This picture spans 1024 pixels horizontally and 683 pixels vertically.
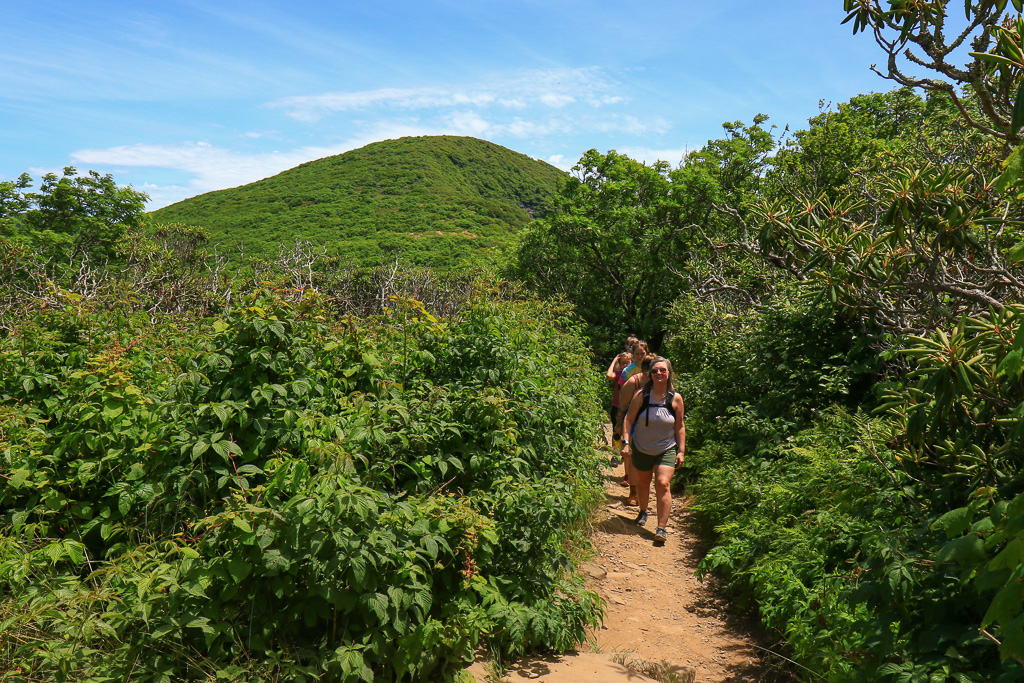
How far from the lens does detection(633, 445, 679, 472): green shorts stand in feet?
20.2

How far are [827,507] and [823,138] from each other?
1710 centimetres

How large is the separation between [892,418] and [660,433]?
2174 millimetres

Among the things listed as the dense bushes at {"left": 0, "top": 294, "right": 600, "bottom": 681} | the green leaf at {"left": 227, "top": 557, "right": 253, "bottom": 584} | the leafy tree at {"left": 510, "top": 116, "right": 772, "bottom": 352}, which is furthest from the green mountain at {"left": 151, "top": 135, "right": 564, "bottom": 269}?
the green leaf at {"left": 227, "top": 557, "right": 253, "bottom": 584}

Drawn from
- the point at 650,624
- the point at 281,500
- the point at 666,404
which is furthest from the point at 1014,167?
the point at 666,404

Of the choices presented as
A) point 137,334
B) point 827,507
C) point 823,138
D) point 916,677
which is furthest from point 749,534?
point 823,138

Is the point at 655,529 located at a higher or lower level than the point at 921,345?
lower

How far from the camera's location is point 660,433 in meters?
6.11

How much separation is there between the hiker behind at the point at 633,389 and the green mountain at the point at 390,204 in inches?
1360

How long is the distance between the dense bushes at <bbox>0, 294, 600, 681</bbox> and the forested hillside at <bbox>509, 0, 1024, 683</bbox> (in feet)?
5.25

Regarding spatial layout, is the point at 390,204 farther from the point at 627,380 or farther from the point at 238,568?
the point at 238,568

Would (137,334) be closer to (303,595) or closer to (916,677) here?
(303,595)

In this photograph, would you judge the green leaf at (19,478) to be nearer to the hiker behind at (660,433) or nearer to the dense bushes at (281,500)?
the dense bushes at (281,500)

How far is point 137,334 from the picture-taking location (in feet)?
18.3

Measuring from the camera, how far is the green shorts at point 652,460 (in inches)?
242
